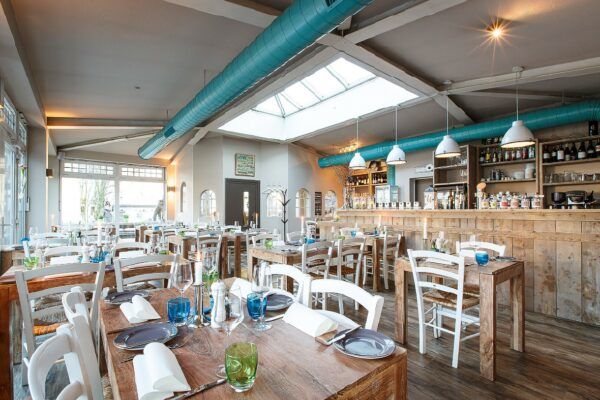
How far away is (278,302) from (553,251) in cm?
377

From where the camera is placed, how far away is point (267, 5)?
3318mm

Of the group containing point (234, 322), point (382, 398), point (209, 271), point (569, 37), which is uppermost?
point (569, 37)

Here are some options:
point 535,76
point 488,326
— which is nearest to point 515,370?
point 488,326

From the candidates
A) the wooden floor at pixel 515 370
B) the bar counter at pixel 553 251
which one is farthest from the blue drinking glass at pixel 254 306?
the bar counter at pixel 553 251

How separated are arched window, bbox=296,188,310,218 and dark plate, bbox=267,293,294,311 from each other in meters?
8.64

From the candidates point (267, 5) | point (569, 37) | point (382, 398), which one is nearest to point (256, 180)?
point (267, 5)

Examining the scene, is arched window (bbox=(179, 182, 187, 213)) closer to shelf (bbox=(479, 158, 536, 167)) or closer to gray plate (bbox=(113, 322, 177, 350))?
shelf (bbox=(479, 158, 536, 167))

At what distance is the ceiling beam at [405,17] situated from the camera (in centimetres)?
295

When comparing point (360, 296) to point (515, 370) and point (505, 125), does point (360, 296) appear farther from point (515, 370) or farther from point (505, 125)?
point (505, 125)

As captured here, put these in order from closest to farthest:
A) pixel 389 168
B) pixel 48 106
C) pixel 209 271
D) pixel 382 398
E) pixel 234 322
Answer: pixel 382 398
pixel 234 322
pixel 209 271
pixel 48 106
pixel 389 168

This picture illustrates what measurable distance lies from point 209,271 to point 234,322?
332mm

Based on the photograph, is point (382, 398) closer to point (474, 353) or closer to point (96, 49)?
point (474, 353)

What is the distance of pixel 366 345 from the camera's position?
1.18 meters

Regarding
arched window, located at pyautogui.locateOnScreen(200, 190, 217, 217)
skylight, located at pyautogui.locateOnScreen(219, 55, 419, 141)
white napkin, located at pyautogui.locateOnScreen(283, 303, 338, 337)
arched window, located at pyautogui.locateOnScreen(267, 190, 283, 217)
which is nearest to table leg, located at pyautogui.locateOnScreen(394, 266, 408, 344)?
white napkin, located at pyautogui.locateOnScreen(283, 303, 338, 337)
